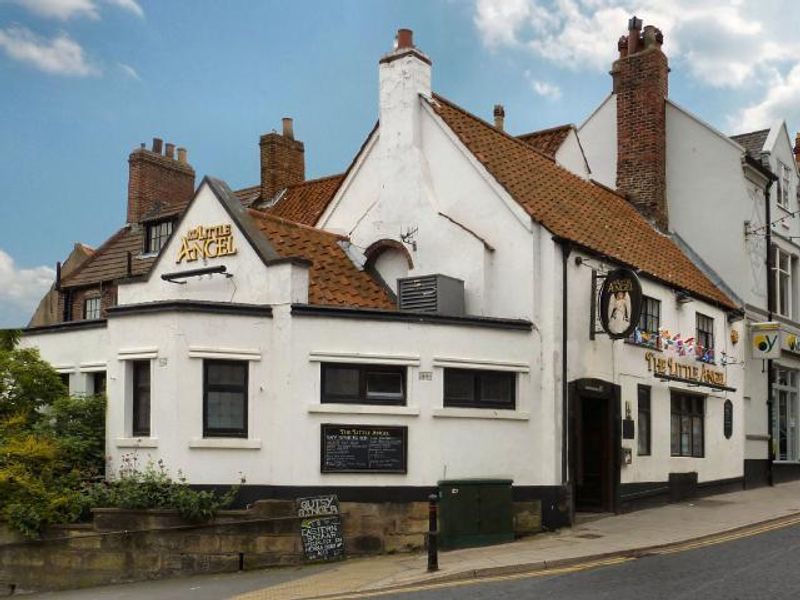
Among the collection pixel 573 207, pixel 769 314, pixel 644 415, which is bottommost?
pixel 644 415

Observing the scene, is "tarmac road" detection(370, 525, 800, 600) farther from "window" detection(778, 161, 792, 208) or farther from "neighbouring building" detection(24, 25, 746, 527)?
"window" detection(778, 161, 792, 208)

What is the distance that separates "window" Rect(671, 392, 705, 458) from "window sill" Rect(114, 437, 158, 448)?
1208cm

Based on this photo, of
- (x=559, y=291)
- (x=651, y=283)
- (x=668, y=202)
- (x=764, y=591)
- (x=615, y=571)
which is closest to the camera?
(x=764, y=591)

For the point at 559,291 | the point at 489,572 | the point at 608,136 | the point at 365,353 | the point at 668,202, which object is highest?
the point at 608,136

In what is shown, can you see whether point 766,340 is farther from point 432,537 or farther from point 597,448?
point 432,537

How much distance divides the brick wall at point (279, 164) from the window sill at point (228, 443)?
1780 centimetres

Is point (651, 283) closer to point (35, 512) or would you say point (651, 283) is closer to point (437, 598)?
point (437, 598)

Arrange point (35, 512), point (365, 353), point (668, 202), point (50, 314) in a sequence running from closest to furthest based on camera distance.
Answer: point (35, 512) < point (365, 353) < point (668, 202) < point (50, 314)

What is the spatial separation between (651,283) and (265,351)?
30.4 ft

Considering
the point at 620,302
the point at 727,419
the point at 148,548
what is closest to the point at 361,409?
the point at 148,548

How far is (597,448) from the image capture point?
1983 centimetres

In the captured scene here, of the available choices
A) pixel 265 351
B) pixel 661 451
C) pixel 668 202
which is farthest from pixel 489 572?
pixel 668 202

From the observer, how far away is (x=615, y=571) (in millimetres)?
13383

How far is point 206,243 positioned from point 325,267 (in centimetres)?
235
